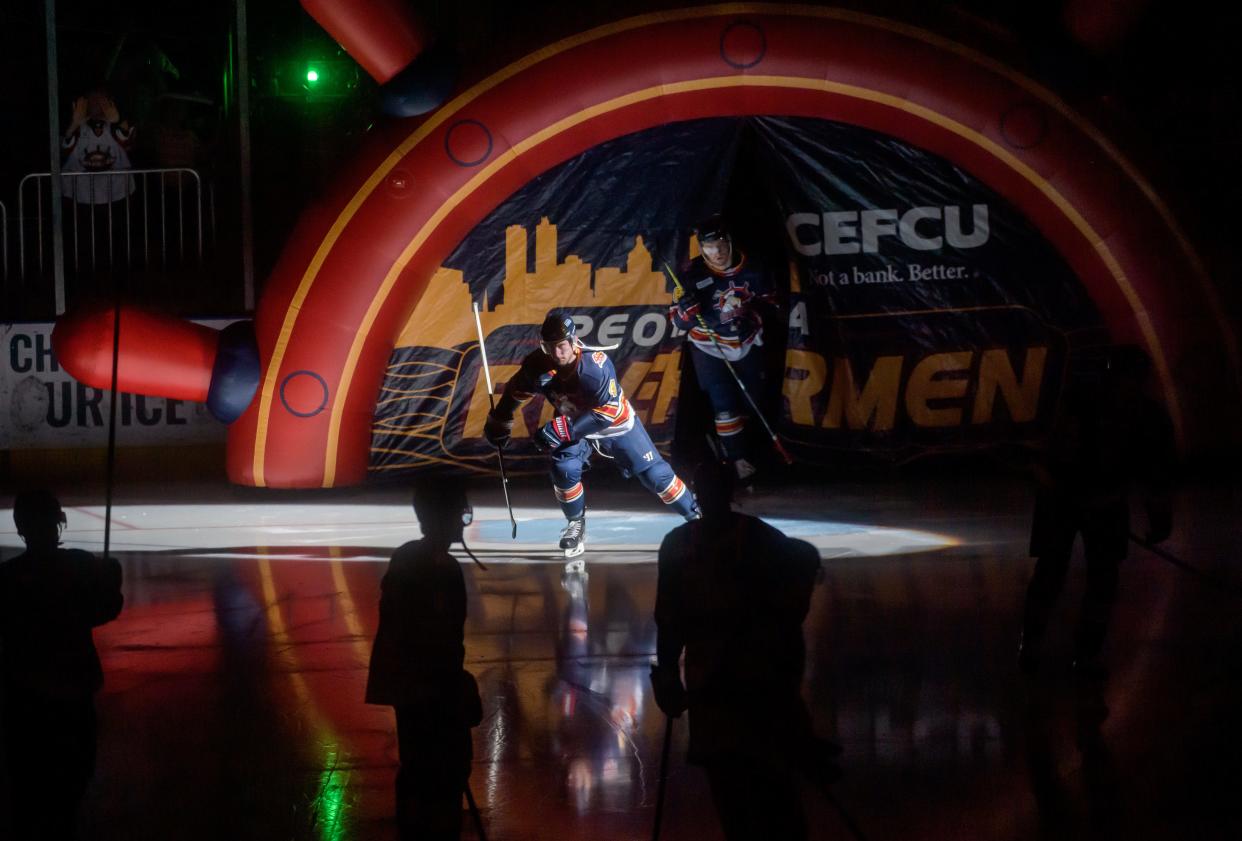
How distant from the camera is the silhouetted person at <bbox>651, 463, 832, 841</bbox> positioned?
11.4ft

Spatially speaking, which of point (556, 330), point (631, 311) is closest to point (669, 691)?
point (556, 330)

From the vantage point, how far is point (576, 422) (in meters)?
8.88

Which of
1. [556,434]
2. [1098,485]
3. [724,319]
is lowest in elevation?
[1098,485]

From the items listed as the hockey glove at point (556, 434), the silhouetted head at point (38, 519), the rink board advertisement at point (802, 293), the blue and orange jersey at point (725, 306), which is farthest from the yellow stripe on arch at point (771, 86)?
the silhouetted head at point (38, 519)

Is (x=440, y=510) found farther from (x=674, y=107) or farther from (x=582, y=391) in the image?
(x=674, y=107)

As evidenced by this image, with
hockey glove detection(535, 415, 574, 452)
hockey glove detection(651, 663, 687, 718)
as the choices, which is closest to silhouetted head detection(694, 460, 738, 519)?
hockey glove detection(651, 663, 687, 718)

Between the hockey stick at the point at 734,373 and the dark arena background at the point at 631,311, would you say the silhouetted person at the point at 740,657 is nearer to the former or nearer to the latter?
the dark arena background at the point at 631,311

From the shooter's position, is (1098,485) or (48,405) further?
(48,405)

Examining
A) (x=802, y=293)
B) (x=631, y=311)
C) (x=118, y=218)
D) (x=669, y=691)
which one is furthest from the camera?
(x=118, y=218)

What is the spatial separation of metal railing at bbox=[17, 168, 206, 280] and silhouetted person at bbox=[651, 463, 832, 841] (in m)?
11.6

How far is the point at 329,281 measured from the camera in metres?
11.6

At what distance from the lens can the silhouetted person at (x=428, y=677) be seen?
376cm

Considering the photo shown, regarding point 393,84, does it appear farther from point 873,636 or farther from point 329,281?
point 873,636

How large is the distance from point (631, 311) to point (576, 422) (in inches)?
153
